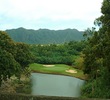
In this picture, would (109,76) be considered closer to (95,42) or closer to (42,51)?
(95,42)

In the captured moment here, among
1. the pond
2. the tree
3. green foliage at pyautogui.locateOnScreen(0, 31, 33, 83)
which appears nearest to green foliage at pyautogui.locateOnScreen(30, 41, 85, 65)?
the pond

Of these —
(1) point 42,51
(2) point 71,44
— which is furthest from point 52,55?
(2) point 71,44

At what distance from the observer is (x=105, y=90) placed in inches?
1050

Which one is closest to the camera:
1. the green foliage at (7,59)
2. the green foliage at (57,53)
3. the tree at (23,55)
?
the green foliage at (7,59)

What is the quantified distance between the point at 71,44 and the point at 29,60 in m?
53.5

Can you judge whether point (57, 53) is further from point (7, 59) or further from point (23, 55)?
point (7, 59)

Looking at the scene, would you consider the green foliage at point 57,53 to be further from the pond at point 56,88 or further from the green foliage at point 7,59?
the green foliage at point 7,59

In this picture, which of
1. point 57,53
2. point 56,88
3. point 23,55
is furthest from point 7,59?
point 57,53

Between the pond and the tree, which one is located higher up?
the tree

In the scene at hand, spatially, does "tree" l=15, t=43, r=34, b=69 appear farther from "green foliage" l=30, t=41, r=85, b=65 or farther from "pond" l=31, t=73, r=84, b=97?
"green foliage" l=30, t=41, r=85, b=65

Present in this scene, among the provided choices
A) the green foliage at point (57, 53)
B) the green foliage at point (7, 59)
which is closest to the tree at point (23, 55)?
the green foliage at point (7, 59)

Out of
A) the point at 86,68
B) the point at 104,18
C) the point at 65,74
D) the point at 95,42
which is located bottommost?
the point at 65,74

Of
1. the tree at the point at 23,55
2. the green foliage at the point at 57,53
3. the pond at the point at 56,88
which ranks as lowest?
the pond at the point at 56,88

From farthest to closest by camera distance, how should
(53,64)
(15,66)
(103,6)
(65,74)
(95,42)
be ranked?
1. (53,64)
2. (65,74)
3. (95,42)
4. (15,66)
5. (103,6)
